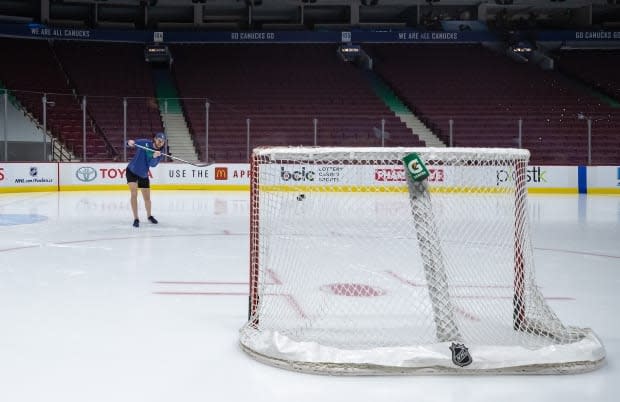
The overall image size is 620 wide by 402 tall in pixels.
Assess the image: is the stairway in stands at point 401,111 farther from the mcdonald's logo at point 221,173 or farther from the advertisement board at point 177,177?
the mcdonald's logo at point 221,173

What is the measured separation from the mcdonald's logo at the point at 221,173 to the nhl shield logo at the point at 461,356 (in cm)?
1393

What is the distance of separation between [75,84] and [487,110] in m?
13.5

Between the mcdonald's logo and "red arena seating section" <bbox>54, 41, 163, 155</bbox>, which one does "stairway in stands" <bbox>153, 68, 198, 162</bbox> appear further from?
the mcdonald's logo

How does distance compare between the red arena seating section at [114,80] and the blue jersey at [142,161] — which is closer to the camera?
the blue jersey at [142,161]

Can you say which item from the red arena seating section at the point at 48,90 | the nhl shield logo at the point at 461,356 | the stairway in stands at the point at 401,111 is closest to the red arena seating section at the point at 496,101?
the stairway in stands at the point at 401,111

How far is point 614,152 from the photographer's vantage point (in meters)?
17.7

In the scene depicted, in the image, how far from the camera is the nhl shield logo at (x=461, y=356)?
2713 mm

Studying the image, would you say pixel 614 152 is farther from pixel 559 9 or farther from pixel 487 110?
pixel 559 9

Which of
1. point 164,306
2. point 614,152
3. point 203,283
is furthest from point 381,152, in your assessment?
point 614,152

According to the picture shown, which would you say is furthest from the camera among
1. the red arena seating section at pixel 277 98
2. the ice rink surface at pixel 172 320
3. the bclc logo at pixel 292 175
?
the red arena seating section at pixel 277 98

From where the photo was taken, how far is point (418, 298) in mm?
4156

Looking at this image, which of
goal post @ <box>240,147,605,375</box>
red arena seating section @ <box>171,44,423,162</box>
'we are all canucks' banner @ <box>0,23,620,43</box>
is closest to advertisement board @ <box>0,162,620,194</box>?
red arena seating section @ <box>171,44,423,162</box>

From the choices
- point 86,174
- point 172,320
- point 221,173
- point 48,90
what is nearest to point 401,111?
point 221,173

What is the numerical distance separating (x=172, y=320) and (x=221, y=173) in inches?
508
